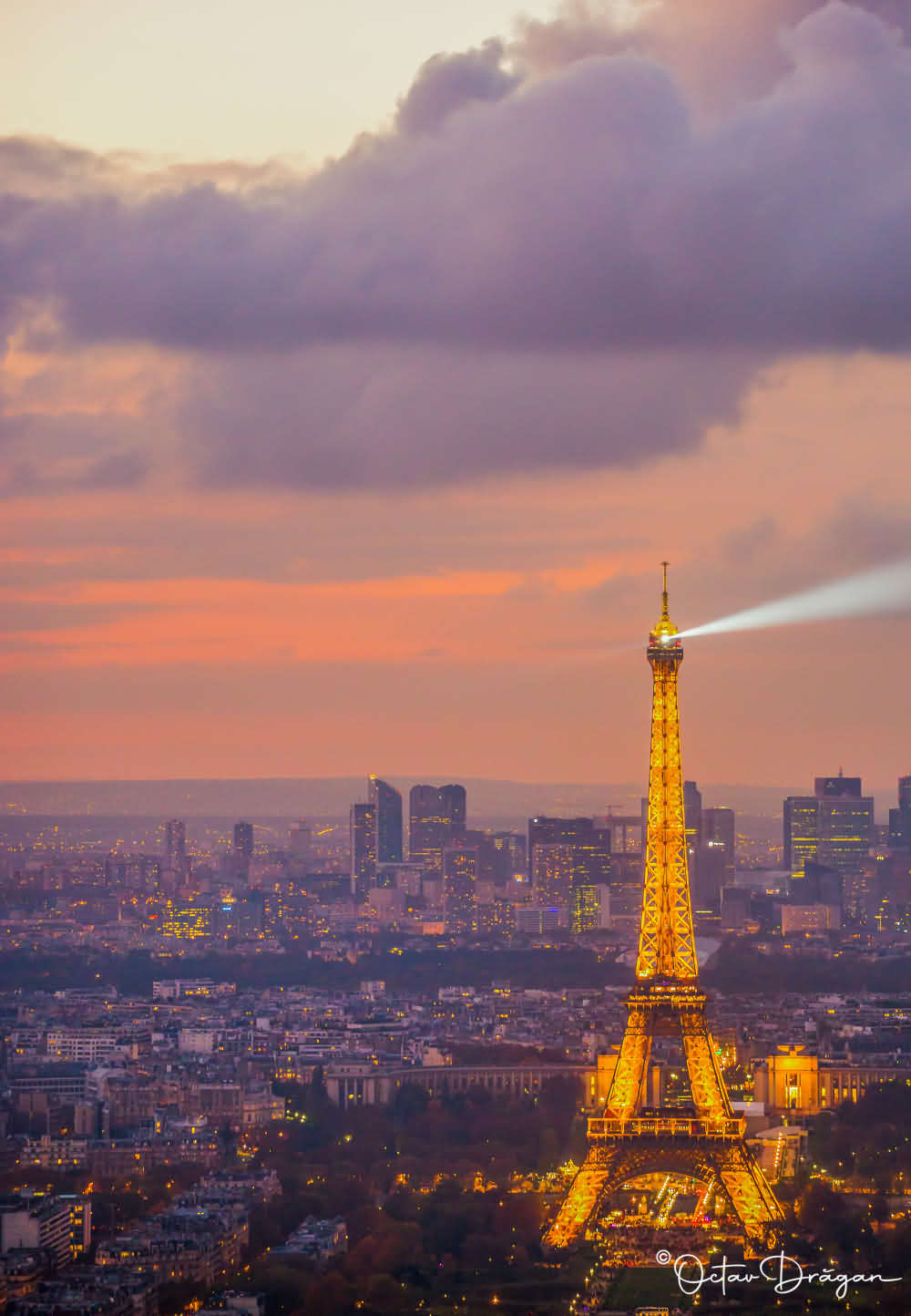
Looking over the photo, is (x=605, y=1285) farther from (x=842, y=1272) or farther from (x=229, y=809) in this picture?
(x=229, y=809)

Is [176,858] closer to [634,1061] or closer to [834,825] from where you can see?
[834,825]

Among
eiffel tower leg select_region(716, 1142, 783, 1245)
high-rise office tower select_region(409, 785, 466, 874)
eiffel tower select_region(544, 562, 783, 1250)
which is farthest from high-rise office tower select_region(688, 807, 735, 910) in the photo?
eiffel tower leg select_region(716, 1142, 783, 1245)

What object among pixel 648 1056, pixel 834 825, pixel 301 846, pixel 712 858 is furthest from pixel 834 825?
pixel 648 1056

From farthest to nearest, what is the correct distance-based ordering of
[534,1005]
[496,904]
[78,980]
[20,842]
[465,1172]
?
1. [496,904]
2. [20,842]
3. [78,980]
4. [534,1005]
5. [465,1172]

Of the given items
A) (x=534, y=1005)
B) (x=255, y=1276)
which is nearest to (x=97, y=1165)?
(x=255, y=1276)

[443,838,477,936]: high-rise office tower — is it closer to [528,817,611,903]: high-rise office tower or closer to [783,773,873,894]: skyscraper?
[528,817,611,903]: high-rise office tower

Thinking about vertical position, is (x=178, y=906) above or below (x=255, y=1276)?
above

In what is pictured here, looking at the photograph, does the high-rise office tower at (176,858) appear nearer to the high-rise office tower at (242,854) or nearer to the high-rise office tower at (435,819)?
the high-rise office tower at (242,854)

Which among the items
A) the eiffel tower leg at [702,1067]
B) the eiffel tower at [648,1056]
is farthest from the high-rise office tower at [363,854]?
the eiffel tower leg at [702,1067]
